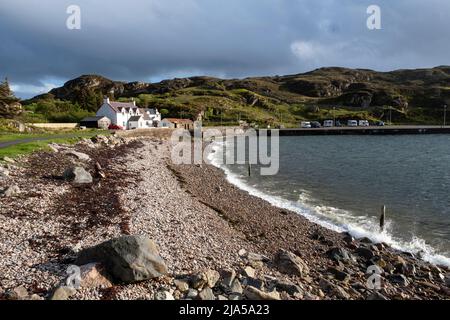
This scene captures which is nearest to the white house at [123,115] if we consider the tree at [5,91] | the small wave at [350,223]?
the tree at [5,91]

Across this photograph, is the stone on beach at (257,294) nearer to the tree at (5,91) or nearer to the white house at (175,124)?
the tree at (5,91)

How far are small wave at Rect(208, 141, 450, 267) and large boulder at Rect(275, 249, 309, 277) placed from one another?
7704mm

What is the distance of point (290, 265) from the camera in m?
13.2

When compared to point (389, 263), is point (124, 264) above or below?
above

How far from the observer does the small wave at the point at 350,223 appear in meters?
18.4

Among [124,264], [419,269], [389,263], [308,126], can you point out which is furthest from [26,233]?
[308,126]

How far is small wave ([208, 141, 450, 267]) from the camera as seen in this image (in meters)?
18.4

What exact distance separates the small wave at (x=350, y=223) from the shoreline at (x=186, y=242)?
3.68 feet

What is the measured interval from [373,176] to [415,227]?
1898 centimetres

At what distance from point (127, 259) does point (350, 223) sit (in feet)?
54.4

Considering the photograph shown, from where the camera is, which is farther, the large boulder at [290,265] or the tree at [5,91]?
the tree at [5,91]
